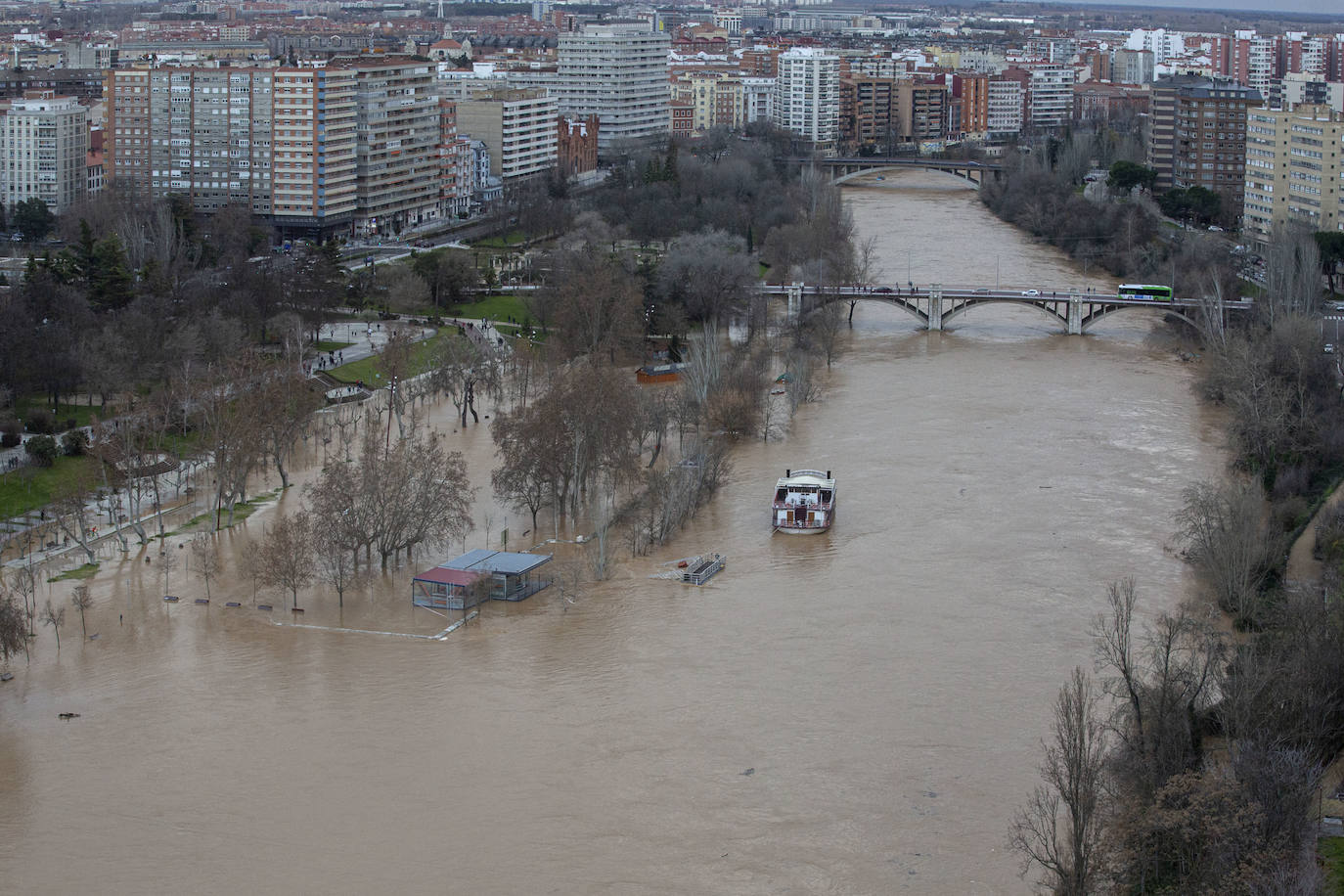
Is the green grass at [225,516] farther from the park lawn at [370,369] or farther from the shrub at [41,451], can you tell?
the park lawn at [370,369]

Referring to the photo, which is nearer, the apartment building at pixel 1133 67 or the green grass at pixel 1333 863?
the green grass at pixel 1333 863

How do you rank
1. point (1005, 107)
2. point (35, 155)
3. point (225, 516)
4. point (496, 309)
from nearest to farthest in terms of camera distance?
point (225, 516)
point (496, 309)
point (35, 155)
point (1005, 107)

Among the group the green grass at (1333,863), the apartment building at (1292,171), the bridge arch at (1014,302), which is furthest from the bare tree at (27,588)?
the apartment building at (1292,171)

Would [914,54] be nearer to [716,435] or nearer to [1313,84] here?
[1313,84]

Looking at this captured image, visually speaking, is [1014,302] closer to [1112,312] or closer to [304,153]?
[1112,312]

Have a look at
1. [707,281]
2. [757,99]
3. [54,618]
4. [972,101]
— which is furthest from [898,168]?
[54,618]
